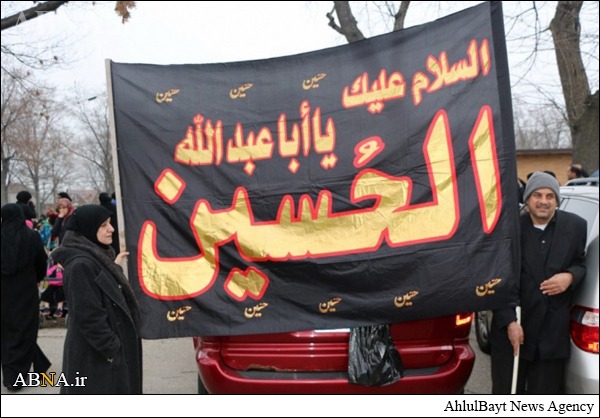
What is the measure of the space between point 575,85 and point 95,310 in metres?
9.01

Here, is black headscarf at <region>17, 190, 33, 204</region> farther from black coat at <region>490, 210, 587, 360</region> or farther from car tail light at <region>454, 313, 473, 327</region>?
black coat at <region>490, 210, 587, 360</region>

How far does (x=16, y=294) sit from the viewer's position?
201 inches

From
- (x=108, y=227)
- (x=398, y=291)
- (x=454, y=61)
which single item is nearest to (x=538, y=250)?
(x=398, y=291)

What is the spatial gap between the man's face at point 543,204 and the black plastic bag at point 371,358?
1.20 metres

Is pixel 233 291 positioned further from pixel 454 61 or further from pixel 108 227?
pixel 454 61

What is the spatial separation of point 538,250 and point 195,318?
2184 mm

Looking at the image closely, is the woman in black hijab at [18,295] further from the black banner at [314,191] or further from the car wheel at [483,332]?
the car wheel at [483,332]

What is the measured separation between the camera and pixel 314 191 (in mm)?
3389

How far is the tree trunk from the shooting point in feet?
29.3

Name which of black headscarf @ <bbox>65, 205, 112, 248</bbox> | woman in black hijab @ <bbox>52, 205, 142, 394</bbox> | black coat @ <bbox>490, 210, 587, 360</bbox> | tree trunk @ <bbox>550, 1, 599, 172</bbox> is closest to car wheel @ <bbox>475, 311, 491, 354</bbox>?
black coat @ <bbox>490, 210, 587, 360</bbox>

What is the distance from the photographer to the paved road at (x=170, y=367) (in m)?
4.94

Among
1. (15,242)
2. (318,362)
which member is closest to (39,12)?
(15,242)

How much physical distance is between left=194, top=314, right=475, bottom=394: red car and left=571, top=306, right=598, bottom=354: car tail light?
646mm

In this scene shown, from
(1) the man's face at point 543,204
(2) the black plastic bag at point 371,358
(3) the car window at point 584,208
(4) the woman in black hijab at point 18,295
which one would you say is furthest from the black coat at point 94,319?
(3) the car window at point 584,208
